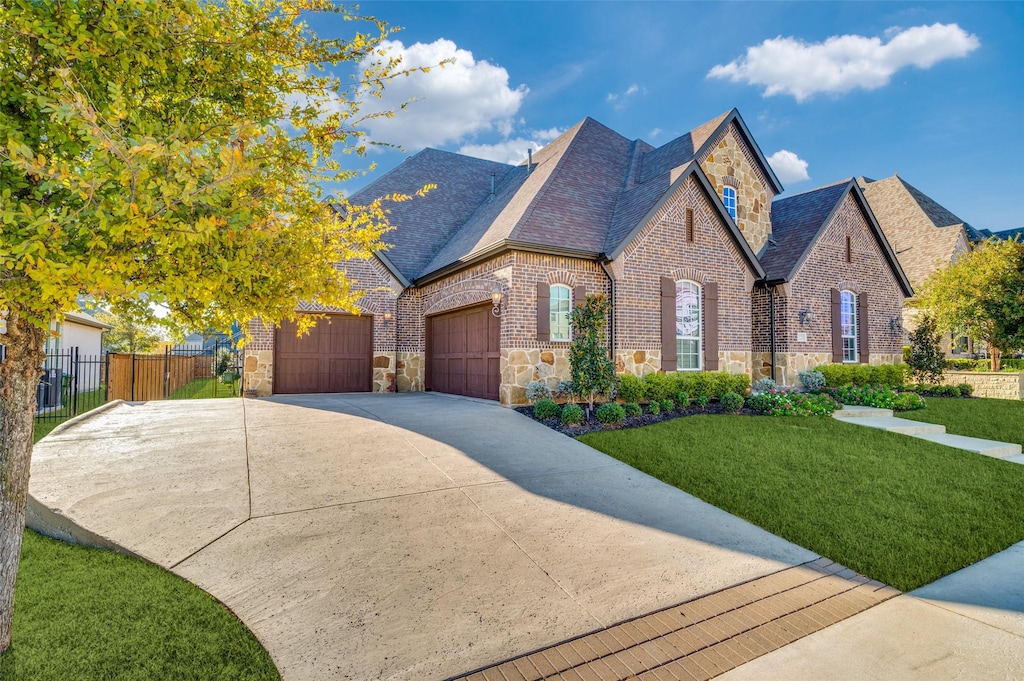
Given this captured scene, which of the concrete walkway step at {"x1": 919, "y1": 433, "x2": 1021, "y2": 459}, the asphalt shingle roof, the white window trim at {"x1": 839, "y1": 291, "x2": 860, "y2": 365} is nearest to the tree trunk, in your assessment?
the concrete walkway step at {"x1": 919, "y1": 433, "x2": 1021, "y2": 459}

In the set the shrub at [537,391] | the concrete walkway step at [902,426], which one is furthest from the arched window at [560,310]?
the concrete walkway step at [902,426]

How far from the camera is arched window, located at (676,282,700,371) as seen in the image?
13172mm

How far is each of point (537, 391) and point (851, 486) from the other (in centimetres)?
607

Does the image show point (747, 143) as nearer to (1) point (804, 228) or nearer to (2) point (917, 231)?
(1) point (804, 228)

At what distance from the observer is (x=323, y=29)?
153 inches

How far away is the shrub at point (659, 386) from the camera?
11.3 metres

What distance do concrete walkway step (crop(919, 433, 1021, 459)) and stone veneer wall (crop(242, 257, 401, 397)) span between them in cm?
1301

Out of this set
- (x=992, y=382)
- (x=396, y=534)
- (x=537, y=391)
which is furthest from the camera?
(x=992, y=382)

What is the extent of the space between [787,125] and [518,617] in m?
18.7

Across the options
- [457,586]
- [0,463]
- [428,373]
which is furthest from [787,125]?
[0,463]

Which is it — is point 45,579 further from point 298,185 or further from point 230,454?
point 298,185

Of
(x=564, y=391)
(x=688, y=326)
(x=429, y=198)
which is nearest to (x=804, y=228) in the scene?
(x=688, y=326)

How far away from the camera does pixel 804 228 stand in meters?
16.3

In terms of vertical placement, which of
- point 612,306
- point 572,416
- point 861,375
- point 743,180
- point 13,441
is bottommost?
point 572,416
